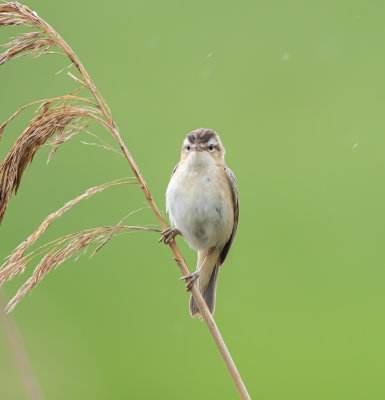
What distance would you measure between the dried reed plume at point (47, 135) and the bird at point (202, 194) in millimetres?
1073

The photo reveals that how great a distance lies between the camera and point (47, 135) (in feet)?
6.13

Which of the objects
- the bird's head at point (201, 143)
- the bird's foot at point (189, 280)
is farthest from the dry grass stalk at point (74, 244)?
the bird's head at point (201, 143)

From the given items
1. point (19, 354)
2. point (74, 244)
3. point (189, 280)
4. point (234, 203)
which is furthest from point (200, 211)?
point (19, 354)

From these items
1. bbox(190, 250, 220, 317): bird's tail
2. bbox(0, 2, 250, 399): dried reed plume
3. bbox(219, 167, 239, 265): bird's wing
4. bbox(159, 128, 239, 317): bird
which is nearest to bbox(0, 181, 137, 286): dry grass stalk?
bbox(0, 2, 250, 399): dried reed plume

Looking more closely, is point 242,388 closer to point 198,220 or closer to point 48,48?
point 48,48

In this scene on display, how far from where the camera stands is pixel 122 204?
6180mm

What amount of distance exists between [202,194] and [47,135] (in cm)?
120

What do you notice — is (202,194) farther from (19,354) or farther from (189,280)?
(19,354)

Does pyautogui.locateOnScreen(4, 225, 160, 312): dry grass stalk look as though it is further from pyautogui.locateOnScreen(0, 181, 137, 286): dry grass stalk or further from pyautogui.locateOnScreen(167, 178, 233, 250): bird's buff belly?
pyautogui.locateOnScreen(167, 178, 233, 250): bird's buff belly

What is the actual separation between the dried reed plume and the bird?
1.07 meters

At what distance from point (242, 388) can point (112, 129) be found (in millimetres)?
785

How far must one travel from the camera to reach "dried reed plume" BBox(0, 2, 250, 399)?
1789 millimetres

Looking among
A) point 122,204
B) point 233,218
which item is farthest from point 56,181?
point 233,218

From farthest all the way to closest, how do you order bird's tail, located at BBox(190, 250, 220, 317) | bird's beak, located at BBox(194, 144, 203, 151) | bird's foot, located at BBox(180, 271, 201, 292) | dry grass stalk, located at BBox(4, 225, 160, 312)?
bird's tail, located at BBox(190, 250, 220, 317) → bird's beak, located at BBox(194, 144, 203, 151) → bird's foot, located at BBox(180, 271, 201, 292) → dry grass stalk, located at BBox(4, 225, 160, 312)
